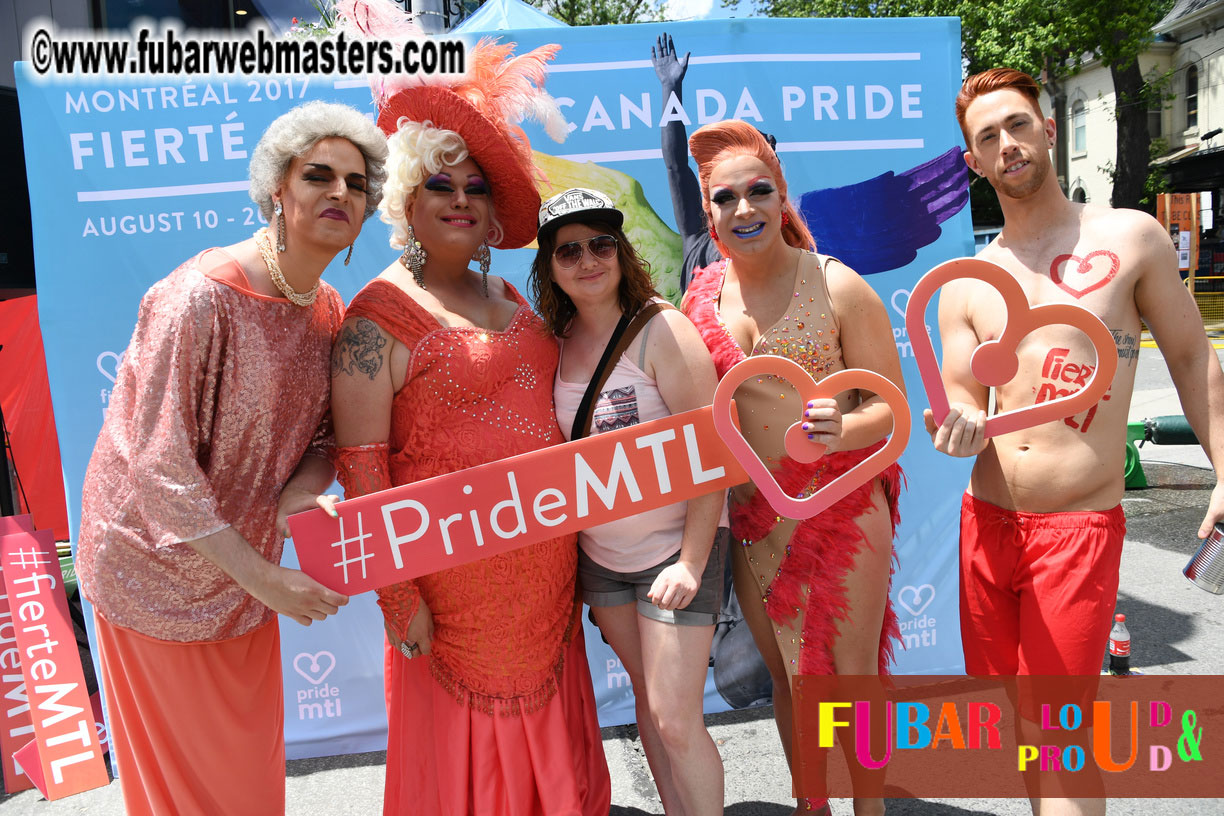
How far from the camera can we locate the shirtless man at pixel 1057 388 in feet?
6.63

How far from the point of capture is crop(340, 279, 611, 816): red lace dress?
6.54ft

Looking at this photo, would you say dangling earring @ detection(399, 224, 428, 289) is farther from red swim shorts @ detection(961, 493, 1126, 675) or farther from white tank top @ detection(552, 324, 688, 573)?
red swim shorts @ detection(961, 493, 1126, 675)

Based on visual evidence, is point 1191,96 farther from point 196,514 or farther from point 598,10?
point 196,514

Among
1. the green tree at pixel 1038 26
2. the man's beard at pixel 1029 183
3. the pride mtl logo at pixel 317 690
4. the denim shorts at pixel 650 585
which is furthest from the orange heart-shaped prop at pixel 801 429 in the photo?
the green tree at pixel 1038 26

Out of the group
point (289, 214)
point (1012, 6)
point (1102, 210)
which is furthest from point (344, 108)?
point (1012, 6)

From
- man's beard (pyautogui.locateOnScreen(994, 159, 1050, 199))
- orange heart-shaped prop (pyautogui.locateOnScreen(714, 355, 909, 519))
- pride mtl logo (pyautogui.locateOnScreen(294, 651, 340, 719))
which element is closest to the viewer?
orange heart-shaped prop (pyautogui.locateOnScreen(714, 355, 909, 519))

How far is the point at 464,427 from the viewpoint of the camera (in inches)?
79.2

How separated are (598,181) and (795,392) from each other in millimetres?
1397

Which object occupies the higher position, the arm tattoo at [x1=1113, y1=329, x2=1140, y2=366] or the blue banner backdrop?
the blue banner backdrop

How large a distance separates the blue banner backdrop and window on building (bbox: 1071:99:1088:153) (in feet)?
104

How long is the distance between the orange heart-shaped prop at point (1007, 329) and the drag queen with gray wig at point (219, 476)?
133 cm

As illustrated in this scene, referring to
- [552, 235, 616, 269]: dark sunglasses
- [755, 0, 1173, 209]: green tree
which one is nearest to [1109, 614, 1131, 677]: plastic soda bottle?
[552, 235, 616, 269]: dark sunglasses

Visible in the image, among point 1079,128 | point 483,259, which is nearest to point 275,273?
point 483,259

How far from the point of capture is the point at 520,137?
2203 mm
